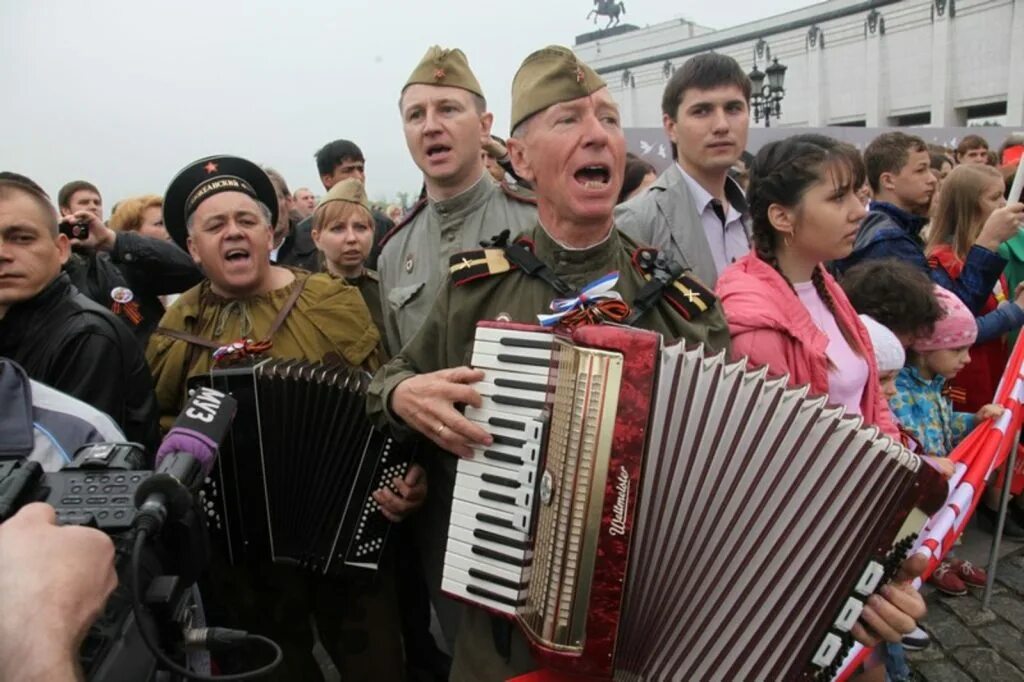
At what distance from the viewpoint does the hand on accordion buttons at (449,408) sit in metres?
1.63

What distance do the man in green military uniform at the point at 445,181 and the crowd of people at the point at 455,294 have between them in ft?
0.03

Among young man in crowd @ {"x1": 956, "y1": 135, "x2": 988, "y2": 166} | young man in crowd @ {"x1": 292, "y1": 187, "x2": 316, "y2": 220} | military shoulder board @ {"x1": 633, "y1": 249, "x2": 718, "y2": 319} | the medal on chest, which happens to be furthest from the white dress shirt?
young man in crowd @ {"x1": 292, "y1": 187, "x2": 316, "y2": 220}

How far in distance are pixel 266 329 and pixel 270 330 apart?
3cm

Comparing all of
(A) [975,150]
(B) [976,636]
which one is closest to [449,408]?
(B) [976,636]

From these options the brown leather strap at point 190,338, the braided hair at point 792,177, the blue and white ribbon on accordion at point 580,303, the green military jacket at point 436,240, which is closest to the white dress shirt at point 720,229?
the braided hair at point 792,177

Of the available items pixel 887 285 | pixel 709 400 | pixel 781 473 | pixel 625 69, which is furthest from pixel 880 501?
pixel 625 69

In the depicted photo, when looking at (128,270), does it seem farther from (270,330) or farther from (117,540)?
(117,540)

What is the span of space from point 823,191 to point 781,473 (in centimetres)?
123

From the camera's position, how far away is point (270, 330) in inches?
102

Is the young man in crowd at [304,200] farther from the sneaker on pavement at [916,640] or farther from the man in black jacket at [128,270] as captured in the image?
the sneaker on pavement at [916,640]

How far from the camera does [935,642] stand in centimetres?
338

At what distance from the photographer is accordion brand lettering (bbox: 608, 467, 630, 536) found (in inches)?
56.7

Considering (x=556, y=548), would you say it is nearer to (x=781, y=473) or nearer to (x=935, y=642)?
(x=781, y=473)

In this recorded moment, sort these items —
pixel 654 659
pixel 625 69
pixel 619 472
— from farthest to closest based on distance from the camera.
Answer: pixel 625 69, pixel 654 659, pixel 619 472
